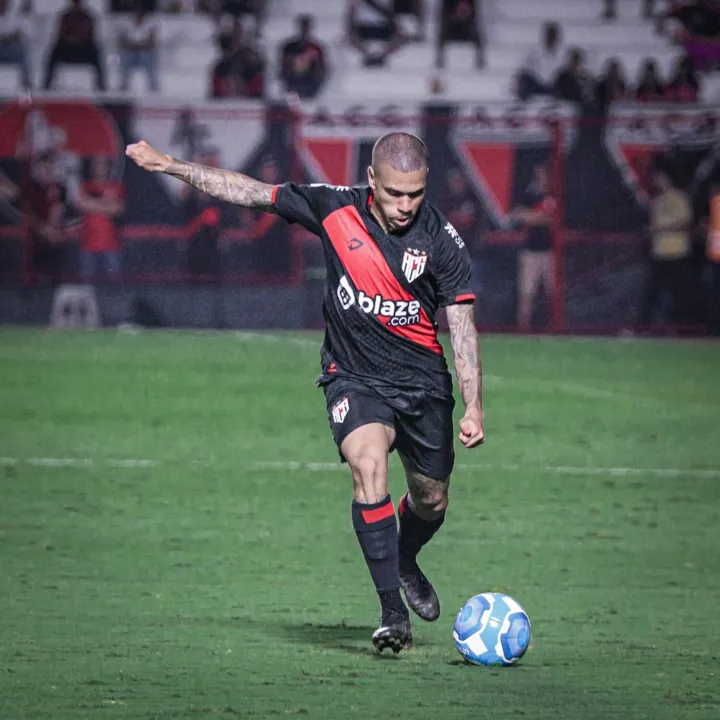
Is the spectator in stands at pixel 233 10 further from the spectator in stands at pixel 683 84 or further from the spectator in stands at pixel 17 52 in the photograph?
the spectator in stands at pixel 683 84

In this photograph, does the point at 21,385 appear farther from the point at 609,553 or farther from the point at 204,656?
the point at 204,656

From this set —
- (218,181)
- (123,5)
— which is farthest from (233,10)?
(218,181)

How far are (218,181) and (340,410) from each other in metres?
1.11

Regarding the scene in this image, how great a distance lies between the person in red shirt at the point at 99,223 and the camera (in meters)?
24.2

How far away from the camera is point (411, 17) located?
95.1ft

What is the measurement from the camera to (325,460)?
1194cm

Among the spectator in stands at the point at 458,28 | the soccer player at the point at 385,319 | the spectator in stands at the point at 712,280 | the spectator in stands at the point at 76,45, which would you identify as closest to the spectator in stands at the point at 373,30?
the spectator in stands at the point at 458,28

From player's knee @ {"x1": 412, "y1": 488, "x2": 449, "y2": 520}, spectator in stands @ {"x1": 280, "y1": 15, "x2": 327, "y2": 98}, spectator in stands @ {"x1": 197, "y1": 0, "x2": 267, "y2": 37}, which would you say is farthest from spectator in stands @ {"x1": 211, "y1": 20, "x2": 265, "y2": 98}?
player's knee @ {"x1": 412, "y1": 488, "x2": 449, "y2": 520}

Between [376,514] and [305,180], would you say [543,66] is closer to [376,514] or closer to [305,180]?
[305,180]

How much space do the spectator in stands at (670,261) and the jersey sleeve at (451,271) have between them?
58.8 ft

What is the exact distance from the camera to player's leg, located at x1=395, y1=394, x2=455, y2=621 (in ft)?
22.0

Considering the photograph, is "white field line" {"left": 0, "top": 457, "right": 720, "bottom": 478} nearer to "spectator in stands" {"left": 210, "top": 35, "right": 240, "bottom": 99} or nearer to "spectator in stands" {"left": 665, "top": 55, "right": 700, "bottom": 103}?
"spectator in stands" {"left": 210, "top": 35, "right": 240, "bottom": 99}

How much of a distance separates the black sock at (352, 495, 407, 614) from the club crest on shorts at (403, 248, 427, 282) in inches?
36.8

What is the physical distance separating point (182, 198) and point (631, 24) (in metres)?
9.43
